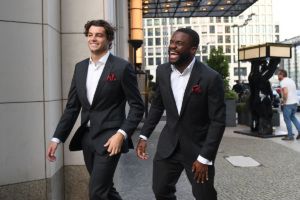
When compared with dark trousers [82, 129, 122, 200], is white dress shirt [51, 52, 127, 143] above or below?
above

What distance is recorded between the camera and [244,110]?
1680 centimetres

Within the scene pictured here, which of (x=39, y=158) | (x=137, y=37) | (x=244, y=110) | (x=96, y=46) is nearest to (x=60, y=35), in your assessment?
A: (x=39, y=158)

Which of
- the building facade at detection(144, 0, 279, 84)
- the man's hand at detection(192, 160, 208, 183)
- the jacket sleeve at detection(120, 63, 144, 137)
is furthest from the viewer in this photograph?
the building facade at detection(144, 0, 279, 84)

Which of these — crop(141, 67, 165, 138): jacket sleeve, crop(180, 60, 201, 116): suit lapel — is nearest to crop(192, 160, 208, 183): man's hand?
crop(180, 60, 201, 116): suit lapel

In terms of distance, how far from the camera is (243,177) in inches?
293

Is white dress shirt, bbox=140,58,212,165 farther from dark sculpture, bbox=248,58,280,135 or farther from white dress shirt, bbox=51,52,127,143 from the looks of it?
dark sculpture, bbox=248,58,280,135

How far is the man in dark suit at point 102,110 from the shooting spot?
150 inches

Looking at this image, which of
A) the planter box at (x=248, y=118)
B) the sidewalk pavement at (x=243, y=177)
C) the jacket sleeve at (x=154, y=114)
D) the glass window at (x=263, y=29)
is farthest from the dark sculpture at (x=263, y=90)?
the glass window at (x=263, y=29)

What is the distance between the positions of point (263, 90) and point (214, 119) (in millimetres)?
10096

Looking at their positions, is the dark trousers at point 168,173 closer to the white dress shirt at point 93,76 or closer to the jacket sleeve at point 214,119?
the jacket sleeve at point 214,119

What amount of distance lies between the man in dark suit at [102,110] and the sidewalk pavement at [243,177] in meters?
2.31

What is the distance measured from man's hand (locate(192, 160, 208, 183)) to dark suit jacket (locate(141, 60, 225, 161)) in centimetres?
8

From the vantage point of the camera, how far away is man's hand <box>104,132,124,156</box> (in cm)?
372

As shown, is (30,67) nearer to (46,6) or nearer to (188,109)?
(46,6)
